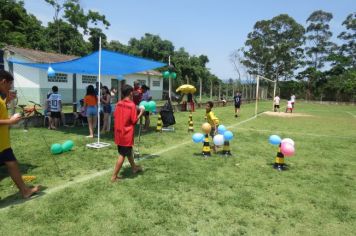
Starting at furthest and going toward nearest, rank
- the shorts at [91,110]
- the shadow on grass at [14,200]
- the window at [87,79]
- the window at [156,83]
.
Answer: the window at [156,83] < the window at [87,79] < the shorts at [91,110] < the shadow on grass at [14,200]

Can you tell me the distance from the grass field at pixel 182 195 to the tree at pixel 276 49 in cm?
5129

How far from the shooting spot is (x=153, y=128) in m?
12.8

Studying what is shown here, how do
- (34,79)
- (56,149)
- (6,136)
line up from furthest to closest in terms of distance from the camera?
(34,79) → (56,149) → (6,136)

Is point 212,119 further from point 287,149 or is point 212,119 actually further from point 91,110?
point 91,110

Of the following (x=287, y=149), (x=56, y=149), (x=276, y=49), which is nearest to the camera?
(x=287, y=149)

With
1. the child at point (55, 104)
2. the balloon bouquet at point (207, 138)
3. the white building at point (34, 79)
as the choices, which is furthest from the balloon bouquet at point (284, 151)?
the white building at point (34, 79)

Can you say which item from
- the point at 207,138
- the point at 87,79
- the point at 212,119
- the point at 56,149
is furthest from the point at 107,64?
the point at 87,79

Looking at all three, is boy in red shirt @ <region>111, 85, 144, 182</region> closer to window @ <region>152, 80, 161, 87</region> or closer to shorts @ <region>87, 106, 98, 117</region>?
shorts @ <region>87, 106, 98, 117</region>

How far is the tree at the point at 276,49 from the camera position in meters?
56.6

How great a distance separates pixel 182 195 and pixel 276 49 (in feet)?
184

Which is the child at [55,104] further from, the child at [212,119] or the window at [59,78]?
the window at [59,78]

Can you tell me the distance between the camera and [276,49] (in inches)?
2231

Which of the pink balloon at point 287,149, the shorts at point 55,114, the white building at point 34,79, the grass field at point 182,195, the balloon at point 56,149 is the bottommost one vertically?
the grass field at point 182,195

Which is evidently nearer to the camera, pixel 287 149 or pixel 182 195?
pixel 182 195
